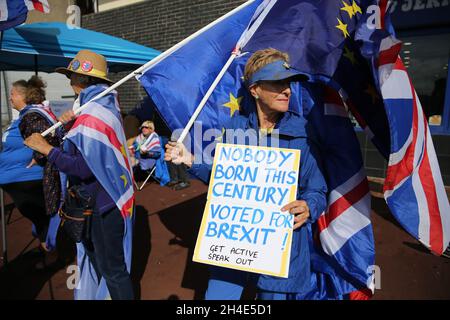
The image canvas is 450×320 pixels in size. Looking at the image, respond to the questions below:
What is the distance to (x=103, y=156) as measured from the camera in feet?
7.91

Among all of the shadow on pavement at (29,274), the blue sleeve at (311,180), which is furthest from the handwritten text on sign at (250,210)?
the shadow on pavement at (29,274)

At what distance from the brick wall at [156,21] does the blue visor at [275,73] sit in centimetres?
607

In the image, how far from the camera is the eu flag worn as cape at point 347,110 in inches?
79.8

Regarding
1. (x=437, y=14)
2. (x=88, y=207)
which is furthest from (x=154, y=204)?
(x=437, y=14)

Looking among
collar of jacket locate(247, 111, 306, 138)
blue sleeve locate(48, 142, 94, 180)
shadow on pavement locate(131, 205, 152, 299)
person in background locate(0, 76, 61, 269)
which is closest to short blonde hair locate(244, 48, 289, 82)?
collar of jacket locate(247, 111, 306, 138)

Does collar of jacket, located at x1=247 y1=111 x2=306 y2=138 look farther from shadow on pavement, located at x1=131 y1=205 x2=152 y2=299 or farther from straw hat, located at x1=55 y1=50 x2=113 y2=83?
shadow on pavement, located at x1=131 y1=205 x2=152 y2=299

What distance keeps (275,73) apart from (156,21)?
26.4ft

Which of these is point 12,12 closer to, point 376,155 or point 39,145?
point 39,145

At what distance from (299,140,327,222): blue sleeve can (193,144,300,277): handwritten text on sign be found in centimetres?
14

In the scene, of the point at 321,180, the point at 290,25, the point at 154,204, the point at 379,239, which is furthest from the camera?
the point at 154,204

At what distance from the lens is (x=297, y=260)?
6.45 feet

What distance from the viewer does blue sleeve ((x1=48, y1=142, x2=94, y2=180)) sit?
2.29 metres
